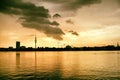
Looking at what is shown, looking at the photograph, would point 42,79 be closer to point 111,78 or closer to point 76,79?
point 76,79

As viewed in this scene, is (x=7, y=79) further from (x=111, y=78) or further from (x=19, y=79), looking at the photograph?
(x=111, y=78)

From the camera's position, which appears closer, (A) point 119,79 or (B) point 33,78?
(A) point 119,79

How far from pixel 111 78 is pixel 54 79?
15789 millimetres

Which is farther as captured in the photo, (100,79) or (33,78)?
(33,78)

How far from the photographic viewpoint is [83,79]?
65.8 m

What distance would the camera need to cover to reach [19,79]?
66.9 m

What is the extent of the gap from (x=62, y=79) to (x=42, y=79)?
545cm

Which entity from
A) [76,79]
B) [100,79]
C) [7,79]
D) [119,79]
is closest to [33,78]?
[7,79]

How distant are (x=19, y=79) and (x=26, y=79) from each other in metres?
2.03

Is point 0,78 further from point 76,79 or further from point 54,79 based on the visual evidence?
point 76,79

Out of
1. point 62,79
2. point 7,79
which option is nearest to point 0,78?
point 7,79

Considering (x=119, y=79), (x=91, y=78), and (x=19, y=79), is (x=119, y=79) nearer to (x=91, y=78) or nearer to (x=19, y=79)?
(x=91, y=78)

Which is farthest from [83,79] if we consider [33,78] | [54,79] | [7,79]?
[7,79]

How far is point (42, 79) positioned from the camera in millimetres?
65875
